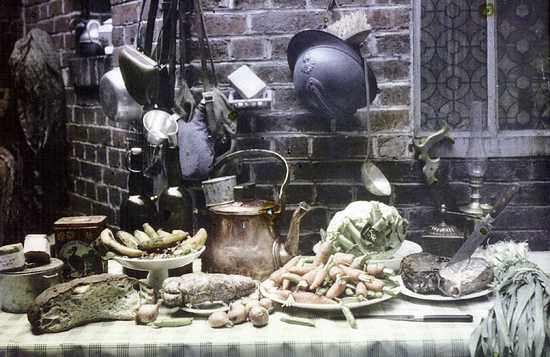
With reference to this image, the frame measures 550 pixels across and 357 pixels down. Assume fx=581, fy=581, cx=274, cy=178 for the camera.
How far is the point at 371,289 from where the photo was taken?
1649mm

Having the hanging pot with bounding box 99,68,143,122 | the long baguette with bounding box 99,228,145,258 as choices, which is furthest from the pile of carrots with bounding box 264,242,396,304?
the hanging pot with bounding box 99,68,143,122

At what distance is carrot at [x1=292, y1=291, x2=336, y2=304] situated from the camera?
5.24ft

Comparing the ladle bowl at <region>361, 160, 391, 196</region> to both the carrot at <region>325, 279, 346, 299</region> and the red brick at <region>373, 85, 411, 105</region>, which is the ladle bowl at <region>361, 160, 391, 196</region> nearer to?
the red brick at <region>373, 85, 411, 105</region>

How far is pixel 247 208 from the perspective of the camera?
72.2 inches

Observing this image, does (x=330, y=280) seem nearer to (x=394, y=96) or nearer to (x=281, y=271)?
(x=281, y=271)

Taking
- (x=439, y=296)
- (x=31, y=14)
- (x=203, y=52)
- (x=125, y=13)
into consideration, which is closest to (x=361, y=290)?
(x=439, y=296)

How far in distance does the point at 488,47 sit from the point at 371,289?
3.77 feet

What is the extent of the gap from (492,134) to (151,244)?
1365 millimetres

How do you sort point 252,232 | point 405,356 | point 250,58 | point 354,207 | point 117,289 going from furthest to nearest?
point 250,58 → point 354,207 → point 252,232 → point 117,289 → point 405,356

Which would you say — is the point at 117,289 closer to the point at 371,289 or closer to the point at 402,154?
the point at 371,289

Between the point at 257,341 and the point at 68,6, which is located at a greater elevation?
the point at 68,6

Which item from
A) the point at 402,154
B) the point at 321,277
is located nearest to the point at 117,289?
the point at 321,277

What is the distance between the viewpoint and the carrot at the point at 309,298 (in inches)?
62.9

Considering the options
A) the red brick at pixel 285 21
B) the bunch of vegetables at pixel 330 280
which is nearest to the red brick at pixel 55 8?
the red brick at pixel 285 21
